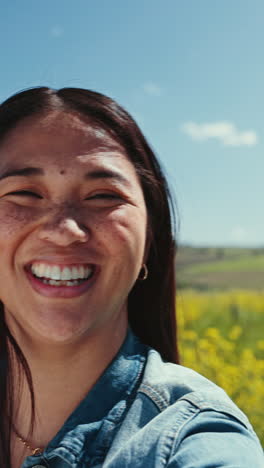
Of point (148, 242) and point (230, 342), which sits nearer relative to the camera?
point (148, 242)

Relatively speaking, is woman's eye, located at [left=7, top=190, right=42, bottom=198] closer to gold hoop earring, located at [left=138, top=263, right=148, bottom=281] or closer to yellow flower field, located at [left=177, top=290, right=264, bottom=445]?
gold hoop earring, located at [left=138, top=263, right=148, bottom=281]

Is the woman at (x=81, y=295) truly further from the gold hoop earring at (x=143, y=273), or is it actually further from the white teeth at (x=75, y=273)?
the gold hoop earring at (x=143, y=273)

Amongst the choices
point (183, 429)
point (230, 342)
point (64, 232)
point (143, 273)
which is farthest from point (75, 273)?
point (230, 342)

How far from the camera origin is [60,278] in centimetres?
166

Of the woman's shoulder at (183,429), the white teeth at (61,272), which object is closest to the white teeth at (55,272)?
the white teeth at (61,272)

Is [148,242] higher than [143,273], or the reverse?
[148,242]

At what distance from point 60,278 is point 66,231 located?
0.50 ft

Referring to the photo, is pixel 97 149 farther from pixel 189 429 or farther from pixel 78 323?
pixel 189 429

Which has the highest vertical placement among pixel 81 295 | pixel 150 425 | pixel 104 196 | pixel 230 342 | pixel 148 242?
pixel 104 196

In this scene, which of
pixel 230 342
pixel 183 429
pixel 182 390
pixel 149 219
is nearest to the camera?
pixel 183 429

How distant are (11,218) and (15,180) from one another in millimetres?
105

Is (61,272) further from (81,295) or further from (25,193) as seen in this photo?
(25,193)

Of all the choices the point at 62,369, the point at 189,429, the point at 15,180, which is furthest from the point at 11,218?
the point at 189,429

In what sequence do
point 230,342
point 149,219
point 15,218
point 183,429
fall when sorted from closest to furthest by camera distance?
1. point 183,429
2. point 15,218
3. point 149,219
4. point 230,342
